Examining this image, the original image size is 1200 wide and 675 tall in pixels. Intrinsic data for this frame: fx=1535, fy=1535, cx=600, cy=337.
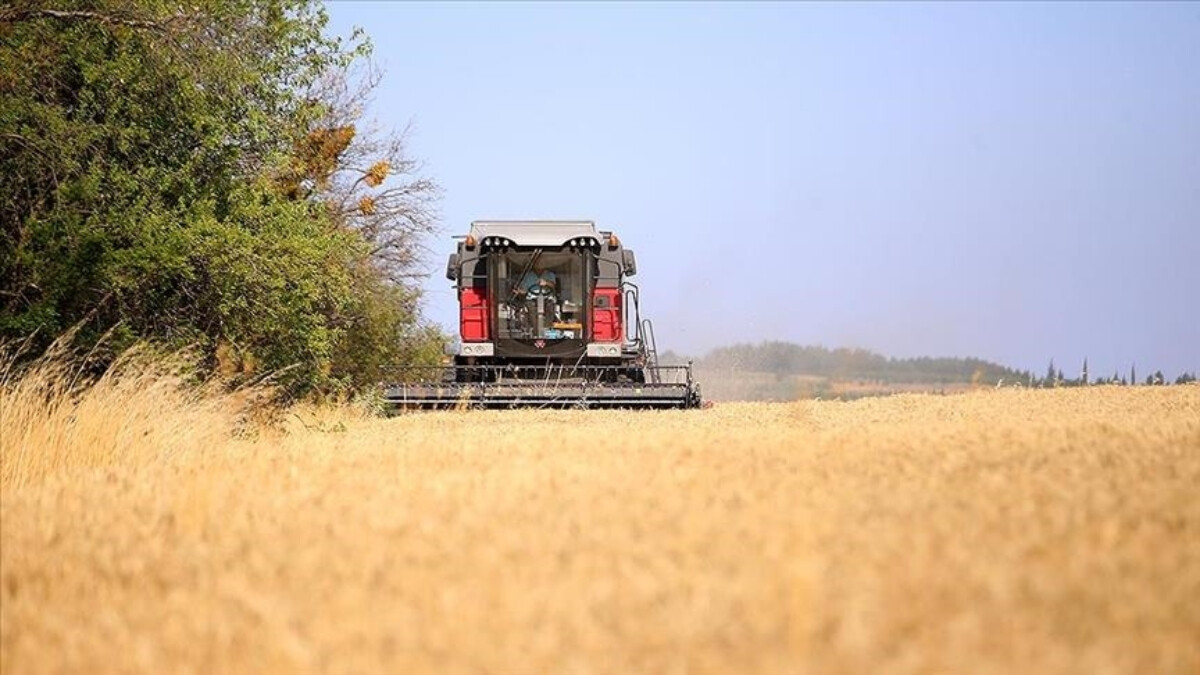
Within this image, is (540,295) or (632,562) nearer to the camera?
(632,562)

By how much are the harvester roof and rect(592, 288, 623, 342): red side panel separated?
3.20 feet

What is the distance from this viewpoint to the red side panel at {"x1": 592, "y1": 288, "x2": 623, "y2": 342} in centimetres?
2580

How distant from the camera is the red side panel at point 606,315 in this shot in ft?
84.6

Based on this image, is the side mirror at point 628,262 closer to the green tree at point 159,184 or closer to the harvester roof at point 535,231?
the harvester roof at point 535,231

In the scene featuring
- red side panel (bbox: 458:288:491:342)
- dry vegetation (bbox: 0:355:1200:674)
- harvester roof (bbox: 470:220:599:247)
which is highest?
harvester roof (bbox: 470:220:599:247)

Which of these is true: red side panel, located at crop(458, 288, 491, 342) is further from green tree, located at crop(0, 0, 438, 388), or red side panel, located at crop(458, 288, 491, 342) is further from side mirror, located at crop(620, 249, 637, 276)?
green tree, located at crop(0, 0, 438, 388)

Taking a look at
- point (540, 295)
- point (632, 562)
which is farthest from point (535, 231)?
point (632, 562)

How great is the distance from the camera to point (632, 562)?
405 centimetres

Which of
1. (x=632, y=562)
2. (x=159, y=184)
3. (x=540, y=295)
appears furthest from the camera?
(x=540, y=295)

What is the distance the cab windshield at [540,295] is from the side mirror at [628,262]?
0.77 metres

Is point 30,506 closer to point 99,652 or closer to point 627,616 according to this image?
point 99,652

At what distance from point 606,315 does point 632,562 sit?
21.8m

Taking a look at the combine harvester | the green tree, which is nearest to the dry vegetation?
the green tree

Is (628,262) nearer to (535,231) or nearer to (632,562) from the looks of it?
(535,231)
